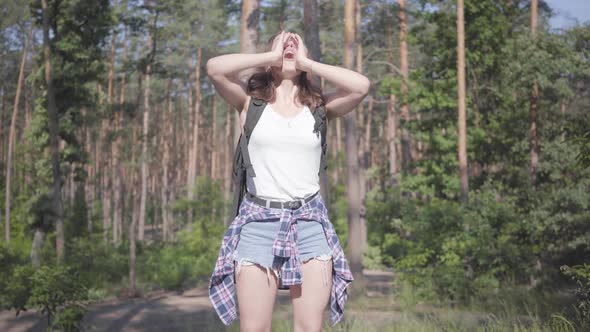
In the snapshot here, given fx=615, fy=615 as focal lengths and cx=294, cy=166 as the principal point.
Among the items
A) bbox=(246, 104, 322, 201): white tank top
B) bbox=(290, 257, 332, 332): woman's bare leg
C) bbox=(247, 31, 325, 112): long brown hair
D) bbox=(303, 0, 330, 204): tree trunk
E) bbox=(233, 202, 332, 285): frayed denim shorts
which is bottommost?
bbox=(290, 257, 332, 332): woman's bare leg

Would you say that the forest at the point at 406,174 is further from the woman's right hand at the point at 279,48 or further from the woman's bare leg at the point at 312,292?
the woman's right hand at the point at 279,48

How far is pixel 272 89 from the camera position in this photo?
9.65 feet

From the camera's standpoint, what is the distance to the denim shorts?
8.96 feet

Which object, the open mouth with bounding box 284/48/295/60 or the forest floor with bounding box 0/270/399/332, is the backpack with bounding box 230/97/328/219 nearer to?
the open mouth with bounding box 284/48/295/60

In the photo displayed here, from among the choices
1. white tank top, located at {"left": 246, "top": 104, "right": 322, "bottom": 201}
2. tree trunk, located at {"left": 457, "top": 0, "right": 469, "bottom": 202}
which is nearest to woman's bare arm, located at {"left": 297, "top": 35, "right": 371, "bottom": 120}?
white tank top, located at {"left": 246, "top": 104, "right": 322, "bottom": 201}

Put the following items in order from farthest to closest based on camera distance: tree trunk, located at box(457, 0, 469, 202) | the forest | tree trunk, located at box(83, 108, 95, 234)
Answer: tree trunk, located at box(83, 108, 95, 234) < tree trunk, located at box(457, 0, 469, 202) < the forest

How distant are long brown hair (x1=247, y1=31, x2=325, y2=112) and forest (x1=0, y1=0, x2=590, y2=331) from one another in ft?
10.7

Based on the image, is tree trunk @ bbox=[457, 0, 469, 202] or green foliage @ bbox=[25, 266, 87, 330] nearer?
green foliage @ bbox=[25, 266, 87, 330]

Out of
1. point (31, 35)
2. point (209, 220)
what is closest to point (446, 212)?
point (209, 220)

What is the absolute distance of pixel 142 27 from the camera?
876 inches

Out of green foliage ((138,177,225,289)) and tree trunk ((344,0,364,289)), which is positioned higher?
tree trunk ((344,0,364,289))

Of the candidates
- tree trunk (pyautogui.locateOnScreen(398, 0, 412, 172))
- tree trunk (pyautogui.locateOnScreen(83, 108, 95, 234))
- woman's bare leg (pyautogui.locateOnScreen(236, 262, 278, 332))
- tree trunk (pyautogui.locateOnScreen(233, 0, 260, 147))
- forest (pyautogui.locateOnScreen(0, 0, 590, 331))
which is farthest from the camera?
tree trunk (pyautogui.locateOnScreen(83, 108, 95, 234))

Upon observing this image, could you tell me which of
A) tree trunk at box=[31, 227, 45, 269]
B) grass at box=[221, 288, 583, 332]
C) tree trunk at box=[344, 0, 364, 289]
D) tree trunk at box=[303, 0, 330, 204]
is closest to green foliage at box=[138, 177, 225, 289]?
tree trunk at box=[31, 227, 45, 269]

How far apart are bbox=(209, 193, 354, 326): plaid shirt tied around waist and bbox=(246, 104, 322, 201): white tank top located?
0.08m
